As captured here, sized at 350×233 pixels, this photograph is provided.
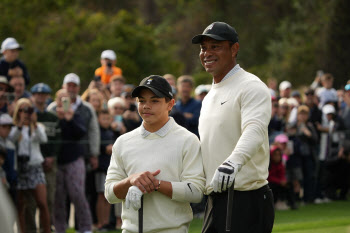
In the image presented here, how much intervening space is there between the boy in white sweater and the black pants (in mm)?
196

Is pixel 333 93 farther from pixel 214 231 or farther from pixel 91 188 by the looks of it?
pixel 214 231

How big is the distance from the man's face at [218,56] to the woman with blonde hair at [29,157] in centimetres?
524

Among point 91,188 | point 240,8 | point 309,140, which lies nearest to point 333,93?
point 309,140

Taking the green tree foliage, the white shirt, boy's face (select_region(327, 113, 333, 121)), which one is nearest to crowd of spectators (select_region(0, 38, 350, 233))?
boy's face (select_region(327, 113, 333, 121))

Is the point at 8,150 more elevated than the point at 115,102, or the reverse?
the point at 115,102

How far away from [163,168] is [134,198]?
341 millimetres

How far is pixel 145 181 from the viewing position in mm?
5078

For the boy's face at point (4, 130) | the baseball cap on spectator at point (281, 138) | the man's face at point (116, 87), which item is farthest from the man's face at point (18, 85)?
the baseball cap on spectator at point (281, 138)

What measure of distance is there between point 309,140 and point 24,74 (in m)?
6.24

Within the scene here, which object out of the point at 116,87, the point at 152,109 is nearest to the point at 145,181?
the point at 152,109

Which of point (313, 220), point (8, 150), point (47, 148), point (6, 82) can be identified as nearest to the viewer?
point (8, 150)

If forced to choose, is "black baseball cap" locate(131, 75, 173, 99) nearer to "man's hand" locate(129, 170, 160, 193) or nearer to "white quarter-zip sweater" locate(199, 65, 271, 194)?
"white quarter-zip sweater" locate(199, 65, 271, 194)

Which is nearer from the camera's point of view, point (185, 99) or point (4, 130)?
point (4, 130)

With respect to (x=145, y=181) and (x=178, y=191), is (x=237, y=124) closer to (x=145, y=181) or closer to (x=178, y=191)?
(x=178, y=191)
